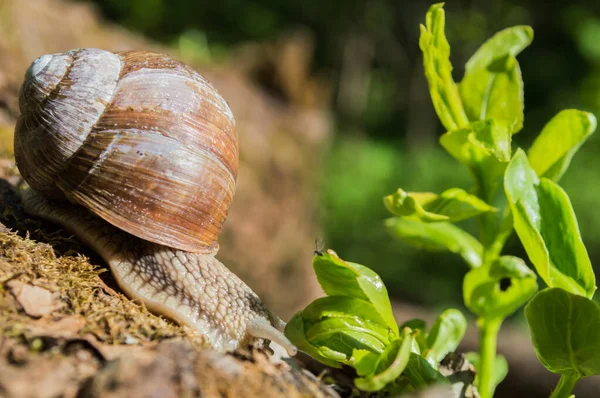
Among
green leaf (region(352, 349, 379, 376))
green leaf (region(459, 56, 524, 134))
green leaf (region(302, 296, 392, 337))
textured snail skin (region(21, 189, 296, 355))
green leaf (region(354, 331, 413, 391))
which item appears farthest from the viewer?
textured snail skin (region(21, 189, 296, 355))

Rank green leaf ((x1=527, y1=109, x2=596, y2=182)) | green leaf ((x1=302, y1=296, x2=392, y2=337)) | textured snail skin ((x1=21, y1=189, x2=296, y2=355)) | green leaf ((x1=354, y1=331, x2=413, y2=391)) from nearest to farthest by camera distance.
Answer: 1. green leaf ((x1=354, y1=331, x2=413, y2=391))
2. green leaf ((x1=302, y1=296, x2=392, y2=337))
3. green leaf ((x1=527, y1=109, x2=596, y2=182))
4. textured snail skin ((x1=21, y1=189, x2=296, y2=355))

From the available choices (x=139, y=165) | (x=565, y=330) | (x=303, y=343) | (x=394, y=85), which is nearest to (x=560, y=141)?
(x=565, y=330)

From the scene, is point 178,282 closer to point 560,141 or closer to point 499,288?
point 499,288

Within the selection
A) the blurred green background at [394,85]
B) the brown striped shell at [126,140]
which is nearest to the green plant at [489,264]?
the brown striped shell at [126,140]

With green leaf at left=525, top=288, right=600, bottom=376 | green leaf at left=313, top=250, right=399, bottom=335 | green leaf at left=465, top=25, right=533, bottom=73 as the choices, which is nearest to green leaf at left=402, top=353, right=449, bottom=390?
green leaf at left=313, top=250, right=399, bottom=335

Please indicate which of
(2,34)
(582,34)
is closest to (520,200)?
Answer: (2,34)

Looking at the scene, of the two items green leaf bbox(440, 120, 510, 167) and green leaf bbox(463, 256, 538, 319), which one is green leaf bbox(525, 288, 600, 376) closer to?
green leaf bbox(463, 256, 538, 319)

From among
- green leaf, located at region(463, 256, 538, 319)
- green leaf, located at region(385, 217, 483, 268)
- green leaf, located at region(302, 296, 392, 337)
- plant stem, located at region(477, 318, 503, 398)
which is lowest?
plant stem, located at region(477, 318, 503, 398)
